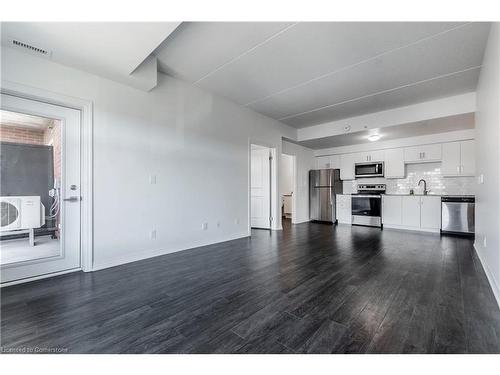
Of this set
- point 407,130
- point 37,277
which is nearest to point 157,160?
point 37,277

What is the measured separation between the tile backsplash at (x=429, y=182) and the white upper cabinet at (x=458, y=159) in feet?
1.10

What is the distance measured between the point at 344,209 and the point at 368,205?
715 mm

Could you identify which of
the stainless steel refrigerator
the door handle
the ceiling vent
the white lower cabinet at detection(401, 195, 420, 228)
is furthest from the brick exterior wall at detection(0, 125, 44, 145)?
the white lower cabinet at detection(401, 195, 420, 228)

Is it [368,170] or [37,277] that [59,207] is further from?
[368,170]

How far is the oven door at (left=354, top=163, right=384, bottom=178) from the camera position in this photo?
6238mm

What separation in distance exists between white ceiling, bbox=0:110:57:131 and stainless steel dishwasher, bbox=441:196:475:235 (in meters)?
7.21

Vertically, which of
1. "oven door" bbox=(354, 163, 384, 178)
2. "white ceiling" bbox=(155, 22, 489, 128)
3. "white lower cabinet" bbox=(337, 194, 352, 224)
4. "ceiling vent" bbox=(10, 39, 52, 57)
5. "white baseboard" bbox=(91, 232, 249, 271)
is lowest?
"white baseboard" bbox=(91, 232, 249, 271)

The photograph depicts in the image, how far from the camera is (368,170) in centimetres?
642

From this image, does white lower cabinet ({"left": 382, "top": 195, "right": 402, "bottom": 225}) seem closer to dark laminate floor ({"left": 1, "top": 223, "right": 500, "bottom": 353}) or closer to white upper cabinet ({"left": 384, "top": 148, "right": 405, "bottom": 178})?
white upper cabinet ({"left": 384, "top": 148, "right": 405, "bottom": 178})

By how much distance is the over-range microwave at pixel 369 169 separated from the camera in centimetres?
624

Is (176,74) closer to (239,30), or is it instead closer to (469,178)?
(239,30)

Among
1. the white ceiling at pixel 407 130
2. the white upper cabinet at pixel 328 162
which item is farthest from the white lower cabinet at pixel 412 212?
the white upper cabinet at pixel 328 162

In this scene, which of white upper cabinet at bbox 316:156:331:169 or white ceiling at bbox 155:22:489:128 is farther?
white upper cabinet at bbox 316:156:331:169
